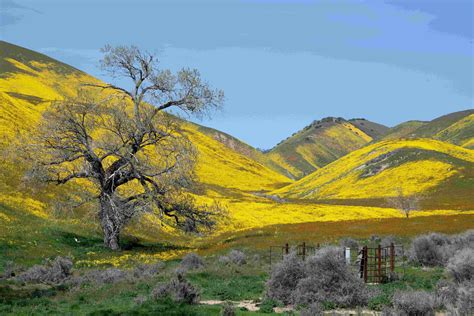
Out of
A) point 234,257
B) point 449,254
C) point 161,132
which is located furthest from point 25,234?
point 449,254

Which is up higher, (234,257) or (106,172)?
(106,172)

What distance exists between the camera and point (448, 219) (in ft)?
193

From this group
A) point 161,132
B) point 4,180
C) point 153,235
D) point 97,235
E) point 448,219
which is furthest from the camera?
point 448,219

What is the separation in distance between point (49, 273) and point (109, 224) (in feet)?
39.9

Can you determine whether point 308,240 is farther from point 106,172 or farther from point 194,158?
point 106,172

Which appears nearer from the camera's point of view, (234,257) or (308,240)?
(234,257)

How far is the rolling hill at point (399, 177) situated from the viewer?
122 m

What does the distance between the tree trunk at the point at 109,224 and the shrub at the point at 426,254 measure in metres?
21.0

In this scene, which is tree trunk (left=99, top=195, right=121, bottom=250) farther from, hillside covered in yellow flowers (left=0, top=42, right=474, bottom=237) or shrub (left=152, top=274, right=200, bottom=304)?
shrub (left=152, top=274, right=200, bottom=304)

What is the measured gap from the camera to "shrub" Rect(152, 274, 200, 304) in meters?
21.3

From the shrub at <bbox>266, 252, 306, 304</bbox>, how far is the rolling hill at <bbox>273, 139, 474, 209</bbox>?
8143 cm

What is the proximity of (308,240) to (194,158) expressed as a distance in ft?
40.1

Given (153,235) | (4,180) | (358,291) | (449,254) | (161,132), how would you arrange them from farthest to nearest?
(153,235) → (4,180) → (161,132) → (449,254) → (358,291)

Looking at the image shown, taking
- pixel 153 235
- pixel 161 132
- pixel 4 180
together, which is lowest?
pixel 153 235
